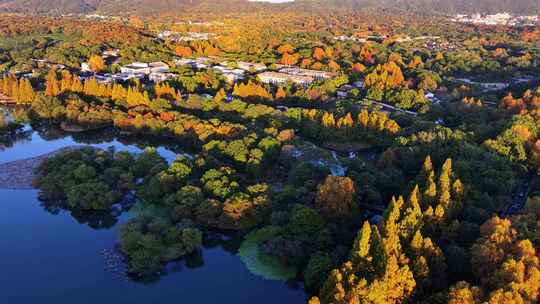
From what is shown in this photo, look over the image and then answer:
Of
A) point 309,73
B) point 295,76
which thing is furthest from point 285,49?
point 295,76

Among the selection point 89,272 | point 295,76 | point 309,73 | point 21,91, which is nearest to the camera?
point 89,272

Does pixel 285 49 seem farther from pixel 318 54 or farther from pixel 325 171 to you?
pixel 325 171

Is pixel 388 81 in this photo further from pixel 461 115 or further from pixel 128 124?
pixel 128 124

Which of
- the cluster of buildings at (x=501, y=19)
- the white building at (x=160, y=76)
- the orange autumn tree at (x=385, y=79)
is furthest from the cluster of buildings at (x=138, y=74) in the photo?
the cluster of buildings at (x=501, y=19)

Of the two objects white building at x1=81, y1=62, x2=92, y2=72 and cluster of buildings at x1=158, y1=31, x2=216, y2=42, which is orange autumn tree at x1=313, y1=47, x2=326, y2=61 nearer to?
cluster of buildings at x1=158, y1=31, x2=216, y2=42

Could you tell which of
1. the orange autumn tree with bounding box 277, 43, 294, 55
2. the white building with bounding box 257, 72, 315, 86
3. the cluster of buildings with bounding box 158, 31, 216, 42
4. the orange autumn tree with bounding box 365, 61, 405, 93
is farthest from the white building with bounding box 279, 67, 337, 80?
the cluster of buildings with bounding box 158, 31, 216, 42

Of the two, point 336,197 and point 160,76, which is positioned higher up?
point 160,76
